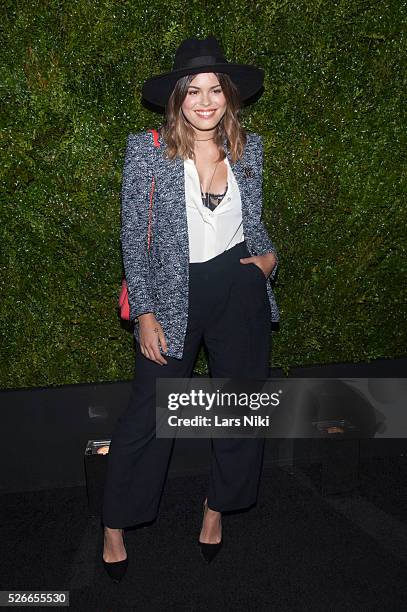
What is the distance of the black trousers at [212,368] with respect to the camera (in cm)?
251

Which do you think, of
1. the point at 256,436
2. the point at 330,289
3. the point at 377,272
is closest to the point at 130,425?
the point at 256,436

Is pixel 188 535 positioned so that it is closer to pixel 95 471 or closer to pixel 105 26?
pixel 95 471

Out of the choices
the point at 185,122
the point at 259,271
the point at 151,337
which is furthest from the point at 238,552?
the point at 185,122

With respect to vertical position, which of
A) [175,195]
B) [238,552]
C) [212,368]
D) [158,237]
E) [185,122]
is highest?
[185,122]

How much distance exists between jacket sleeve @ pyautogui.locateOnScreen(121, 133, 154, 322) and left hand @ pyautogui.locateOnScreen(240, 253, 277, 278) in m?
0.40

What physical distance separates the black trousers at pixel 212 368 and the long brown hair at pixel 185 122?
1.36 ft

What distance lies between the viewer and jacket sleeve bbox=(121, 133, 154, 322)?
241cm

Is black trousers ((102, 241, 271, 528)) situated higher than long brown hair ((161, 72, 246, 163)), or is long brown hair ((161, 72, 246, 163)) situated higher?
long brown hair ((161, 72, 246, 163))

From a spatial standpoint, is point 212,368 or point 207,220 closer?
point 207,220

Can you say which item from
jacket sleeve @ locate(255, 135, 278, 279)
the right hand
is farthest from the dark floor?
jacket sleeve @ locate(255, 135, 278, 279)

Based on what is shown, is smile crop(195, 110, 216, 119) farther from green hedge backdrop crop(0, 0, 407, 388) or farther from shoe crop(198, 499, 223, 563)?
shoe crop(198, 499, 223, 563)

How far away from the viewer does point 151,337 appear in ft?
8.07

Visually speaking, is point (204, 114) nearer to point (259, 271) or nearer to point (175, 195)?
point (175, 195)

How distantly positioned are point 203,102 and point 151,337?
89 centimetres
